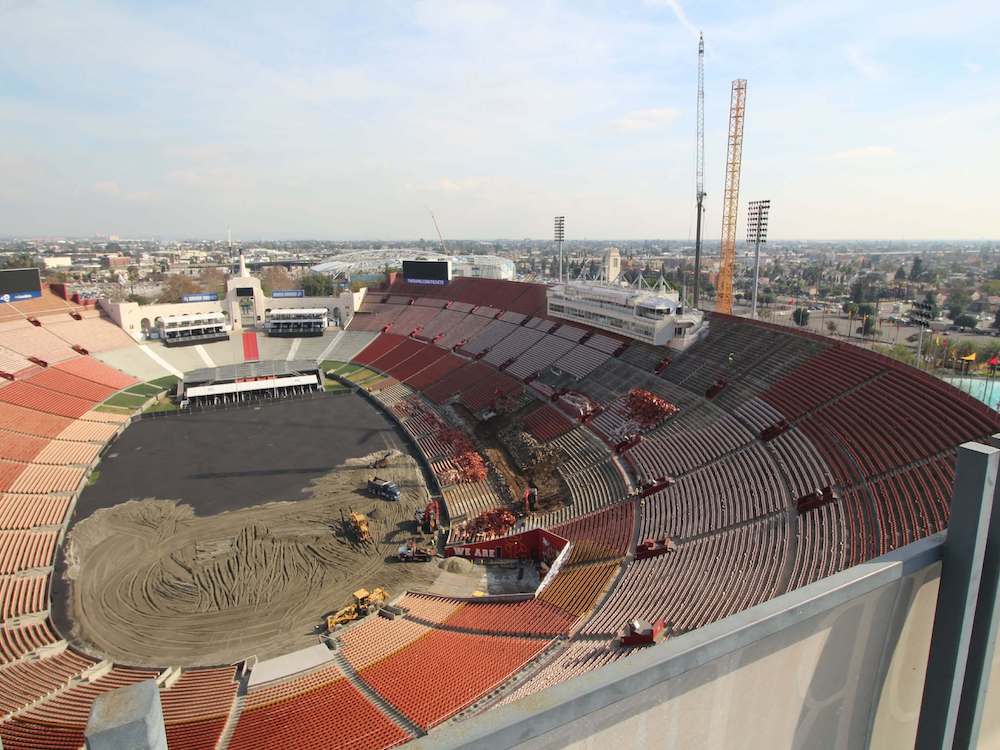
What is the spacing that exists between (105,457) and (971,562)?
148 ft

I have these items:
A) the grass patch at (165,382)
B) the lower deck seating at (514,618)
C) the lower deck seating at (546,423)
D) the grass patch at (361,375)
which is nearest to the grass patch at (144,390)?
the grass patch at (165,382)

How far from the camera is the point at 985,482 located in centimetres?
302

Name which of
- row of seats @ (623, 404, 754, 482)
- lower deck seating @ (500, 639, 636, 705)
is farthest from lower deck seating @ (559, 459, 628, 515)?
lower deck seating @ (500, 639, 636, 705)

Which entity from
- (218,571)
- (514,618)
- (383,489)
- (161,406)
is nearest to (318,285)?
(161,406)

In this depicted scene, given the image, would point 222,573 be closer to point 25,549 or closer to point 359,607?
point 359,607

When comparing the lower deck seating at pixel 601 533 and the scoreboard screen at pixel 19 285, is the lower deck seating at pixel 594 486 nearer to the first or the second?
the lower deck seating at pixel 601 533

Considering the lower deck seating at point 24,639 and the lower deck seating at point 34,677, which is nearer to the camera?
the lower deck seating at point 34,677

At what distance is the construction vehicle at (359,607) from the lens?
21.7 meters

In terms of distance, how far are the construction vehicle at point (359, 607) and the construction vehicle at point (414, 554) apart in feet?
7.88

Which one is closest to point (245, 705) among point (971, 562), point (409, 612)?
point (409, 612)

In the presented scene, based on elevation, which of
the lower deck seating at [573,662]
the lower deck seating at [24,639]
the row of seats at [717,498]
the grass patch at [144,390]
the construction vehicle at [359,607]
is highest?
the row of seats at [717,498]

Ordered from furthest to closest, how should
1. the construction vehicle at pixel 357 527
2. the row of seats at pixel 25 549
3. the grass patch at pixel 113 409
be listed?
the grass patch at pixel 113 409 < the construction vehicle at pixel 357 527 < the row of seats at pixel 25 549

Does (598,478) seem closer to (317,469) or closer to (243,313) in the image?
(317,469)

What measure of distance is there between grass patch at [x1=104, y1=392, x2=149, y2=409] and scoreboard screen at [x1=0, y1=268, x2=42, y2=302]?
18268mm
